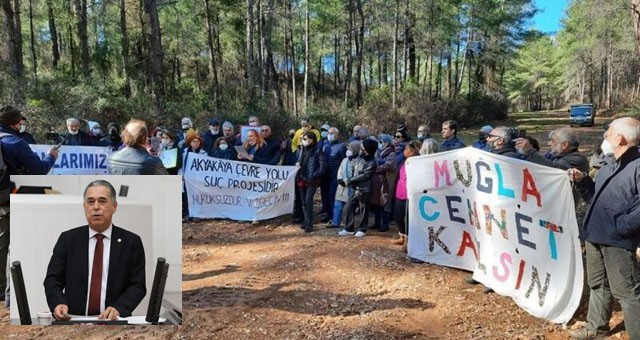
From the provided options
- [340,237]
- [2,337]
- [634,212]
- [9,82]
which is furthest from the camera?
[9,82]

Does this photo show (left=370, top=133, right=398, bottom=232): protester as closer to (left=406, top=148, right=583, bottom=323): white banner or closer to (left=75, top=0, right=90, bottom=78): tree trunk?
(left=406, top=148, right=583, bottom=323): white banner

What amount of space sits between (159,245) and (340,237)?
16.4 feet

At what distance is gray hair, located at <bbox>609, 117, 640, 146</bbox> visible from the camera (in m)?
3.64

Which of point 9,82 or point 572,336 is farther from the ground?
point 9,82

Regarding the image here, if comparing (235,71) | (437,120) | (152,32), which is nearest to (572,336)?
(152,32)

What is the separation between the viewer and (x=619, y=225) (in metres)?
3.53

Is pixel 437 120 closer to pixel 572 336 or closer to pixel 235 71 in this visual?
pixel 235 71

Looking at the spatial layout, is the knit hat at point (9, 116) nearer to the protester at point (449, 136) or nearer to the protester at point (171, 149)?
the protester at point (171, 149)

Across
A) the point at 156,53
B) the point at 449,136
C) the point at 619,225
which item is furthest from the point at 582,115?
the point at 619,225

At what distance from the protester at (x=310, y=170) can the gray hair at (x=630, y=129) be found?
5.01m

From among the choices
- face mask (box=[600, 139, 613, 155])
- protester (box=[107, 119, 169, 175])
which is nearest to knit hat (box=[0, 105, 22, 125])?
protester (box=[107, 119, 169, 175])

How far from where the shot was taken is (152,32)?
15.9 metres

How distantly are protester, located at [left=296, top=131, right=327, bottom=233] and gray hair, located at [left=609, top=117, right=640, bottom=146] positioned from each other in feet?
16.4

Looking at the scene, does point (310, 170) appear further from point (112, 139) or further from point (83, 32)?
point (83, 32)
